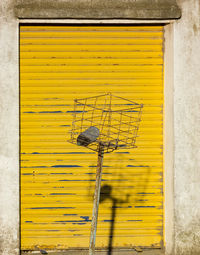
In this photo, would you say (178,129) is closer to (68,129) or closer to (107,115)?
(107,115)

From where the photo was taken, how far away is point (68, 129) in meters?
6.73

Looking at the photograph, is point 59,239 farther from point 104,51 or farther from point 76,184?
point 104,51

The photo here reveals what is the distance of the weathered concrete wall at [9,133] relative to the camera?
253 inches

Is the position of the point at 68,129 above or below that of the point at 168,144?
above

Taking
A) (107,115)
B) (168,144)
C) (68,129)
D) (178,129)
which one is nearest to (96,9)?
(107,115)

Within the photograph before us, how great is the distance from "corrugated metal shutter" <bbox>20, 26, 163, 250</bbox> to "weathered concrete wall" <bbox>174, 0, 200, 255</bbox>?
48 centimetres

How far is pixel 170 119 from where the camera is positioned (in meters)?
6.59

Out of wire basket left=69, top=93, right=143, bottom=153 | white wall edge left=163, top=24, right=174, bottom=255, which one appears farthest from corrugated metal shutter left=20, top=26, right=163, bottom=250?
white wall edge left=163, top=24, right=174, bottom=255

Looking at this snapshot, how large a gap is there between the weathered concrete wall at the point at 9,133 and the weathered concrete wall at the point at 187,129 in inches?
97.1

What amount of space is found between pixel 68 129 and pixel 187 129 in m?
1.87

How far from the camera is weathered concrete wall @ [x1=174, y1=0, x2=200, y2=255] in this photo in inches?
256

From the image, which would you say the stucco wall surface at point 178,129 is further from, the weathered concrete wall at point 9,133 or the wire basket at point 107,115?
the wire basket at point 107,115

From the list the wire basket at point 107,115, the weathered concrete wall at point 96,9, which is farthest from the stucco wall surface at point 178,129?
the wire basket at point 107,115

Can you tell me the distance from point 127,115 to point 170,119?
703mm
